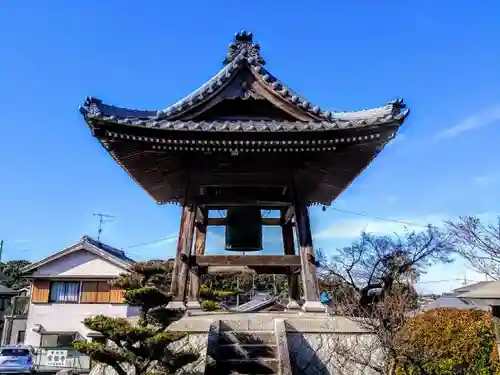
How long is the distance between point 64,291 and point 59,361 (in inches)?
185

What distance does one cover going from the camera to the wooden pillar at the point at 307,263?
25.5 feet

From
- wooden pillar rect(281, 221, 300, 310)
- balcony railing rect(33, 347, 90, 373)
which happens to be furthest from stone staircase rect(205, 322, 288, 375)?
balcony railing rect(33, 347, 90, 373)

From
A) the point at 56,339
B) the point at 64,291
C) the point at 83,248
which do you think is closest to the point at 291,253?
the point at 83,248

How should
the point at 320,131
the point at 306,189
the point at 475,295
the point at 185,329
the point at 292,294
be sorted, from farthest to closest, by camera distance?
the point at 292,294 → the point at 306,189 → the point at 320,131 → the point at 185,329 → the point at 475,295

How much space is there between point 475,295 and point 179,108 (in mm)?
6206

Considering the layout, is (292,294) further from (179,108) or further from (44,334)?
(44,334)

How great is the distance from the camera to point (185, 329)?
7043mm

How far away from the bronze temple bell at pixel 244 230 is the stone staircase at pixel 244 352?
2.77 m

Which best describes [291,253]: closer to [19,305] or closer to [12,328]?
[12,328]

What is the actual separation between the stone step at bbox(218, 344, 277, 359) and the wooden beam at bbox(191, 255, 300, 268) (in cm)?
178

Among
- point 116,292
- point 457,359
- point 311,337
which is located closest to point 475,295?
point 311,337

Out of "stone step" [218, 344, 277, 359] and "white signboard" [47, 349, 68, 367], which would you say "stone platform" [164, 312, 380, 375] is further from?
"white signboard" [47, 349, 68, 367]

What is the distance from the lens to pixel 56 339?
2442 centimetres

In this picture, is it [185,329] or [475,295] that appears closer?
[475,295]
